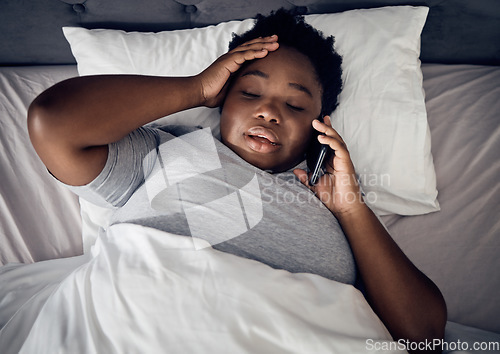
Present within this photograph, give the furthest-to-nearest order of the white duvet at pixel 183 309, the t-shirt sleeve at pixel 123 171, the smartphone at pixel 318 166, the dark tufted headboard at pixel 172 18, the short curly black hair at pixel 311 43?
the dark tufted headboard at pixel 172 18, the short curly black hair at pixel 311 43, the smartphone at pixel 318 166, the t-shirt sleeve at pixel 123 171, the white duvet at pixel 183 309

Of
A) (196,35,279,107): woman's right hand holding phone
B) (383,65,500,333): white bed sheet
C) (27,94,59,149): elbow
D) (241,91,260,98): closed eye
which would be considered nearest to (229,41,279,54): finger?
(196,35,279,107): woman's right hand holding phone

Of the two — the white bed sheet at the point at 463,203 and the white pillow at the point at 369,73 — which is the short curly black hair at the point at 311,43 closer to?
the white pillow at the point at 369,73

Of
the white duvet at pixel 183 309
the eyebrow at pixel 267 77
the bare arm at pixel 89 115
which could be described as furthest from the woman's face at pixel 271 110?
the white duvet at pixel 183 309

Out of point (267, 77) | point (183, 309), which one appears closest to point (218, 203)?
point (183, 309)

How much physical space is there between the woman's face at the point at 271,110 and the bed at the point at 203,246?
0.19m

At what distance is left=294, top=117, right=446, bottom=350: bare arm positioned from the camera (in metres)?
0.65

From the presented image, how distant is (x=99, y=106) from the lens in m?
0.59

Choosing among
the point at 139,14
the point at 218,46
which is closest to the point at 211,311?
the point at 218,46

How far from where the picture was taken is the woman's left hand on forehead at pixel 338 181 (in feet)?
2.42

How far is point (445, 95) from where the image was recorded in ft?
3.43

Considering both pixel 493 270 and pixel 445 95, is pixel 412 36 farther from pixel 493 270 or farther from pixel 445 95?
pixel 493 270

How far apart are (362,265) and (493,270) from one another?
0.37 m

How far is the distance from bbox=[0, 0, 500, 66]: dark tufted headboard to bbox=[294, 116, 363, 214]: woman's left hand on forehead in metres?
0.55

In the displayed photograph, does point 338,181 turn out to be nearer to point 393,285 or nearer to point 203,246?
point 393,285
